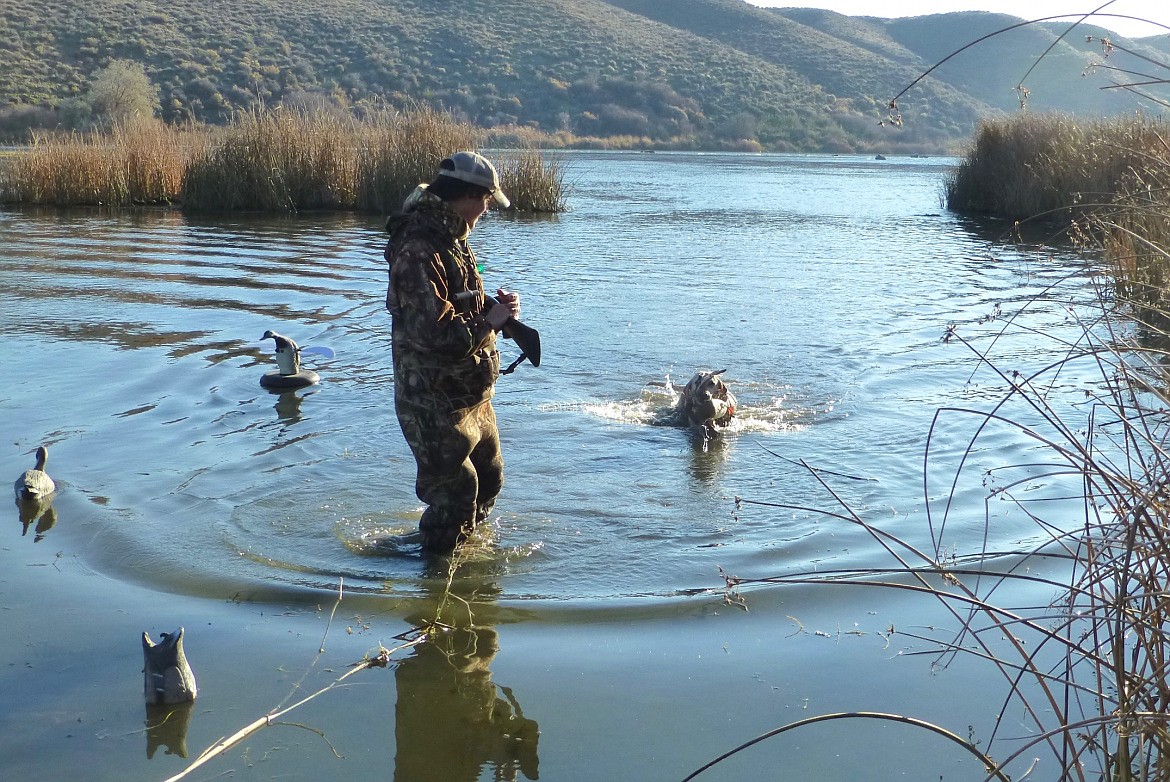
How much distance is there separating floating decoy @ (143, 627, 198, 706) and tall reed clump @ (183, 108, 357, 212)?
20194 millimetres

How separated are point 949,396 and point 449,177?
18.8 feet

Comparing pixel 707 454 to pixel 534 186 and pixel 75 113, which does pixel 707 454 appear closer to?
pixel 534 186

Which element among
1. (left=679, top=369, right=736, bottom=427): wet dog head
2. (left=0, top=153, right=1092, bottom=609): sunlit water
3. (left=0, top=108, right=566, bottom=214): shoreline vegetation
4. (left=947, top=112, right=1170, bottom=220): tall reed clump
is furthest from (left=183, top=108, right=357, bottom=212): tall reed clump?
(left=679, top=369, right=736, bottom=427): wet dog head

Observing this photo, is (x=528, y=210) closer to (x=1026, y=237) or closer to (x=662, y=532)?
(x=1026, y=237)

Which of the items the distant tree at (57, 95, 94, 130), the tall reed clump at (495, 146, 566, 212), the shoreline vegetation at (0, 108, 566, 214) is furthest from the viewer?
the distant tree at (57, 95, 94, 130)

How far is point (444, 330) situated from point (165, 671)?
191 cm

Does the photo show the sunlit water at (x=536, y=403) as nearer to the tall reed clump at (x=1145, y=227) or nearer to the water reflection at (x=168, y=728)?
the tall reed clump at (x=1145, y=227)

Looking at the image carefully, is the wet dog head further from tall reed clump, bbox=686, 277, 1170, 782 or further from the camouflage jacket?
the camouflage jacket

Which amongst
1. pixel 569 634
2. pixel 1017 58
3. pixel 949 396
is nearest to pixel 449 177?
pixel 569 634

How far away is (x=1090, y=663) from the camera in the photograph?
4.68 m

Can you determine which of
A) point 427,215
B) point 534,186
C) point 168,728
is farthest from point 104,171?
point 168,728

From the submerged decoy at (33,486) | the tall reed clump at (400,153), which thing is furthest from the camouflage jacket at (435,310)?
the tall reed clump at (400,153)

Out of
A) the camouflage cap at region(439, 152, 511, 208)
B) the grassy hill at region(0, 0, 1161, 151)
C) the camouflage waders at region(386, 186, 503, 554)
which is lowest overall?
the camouflage waders at region(386, 186, 503, 554)

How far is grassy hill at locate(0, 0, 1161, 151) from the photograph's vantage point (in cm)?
4956
